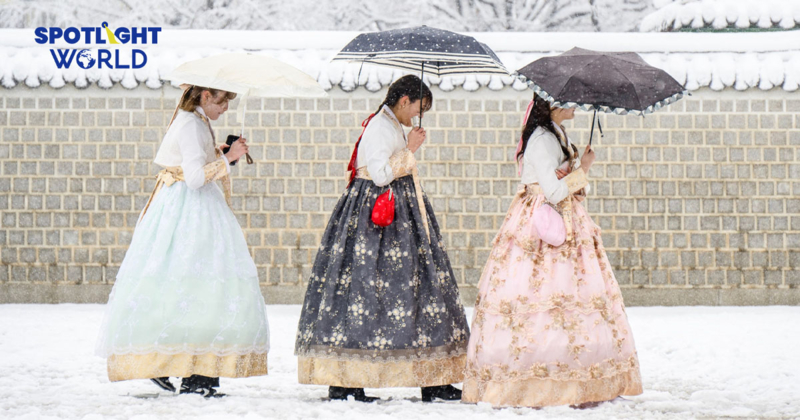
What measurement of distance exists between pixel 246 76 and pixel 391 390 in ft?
6.20

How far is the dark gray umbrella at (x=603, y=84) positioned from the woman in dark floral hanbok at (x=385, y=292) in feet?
2.26

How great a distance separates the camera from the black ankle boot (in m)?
4.91

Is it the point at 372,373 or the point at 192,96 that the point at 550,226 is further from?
the point at 192,96

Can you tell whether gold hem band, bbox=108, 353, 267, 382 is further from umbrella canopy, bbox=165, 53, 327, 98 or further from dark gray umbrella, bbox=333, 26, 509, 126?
dark gray umbrella, bbox=333, 26, 509, 126

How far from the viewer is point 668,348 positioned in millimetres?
7086

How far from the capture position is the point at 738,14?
29.7 feet

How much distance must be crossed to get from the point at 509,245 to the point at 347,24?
12103 mm

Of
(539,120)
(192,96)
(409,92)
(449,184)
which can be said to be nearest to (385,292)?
(409,92)

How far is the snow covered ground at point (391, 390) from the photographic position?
15.1ft

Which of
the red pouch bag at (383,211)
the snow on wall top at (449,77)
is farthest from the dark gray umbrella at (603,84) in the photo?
the snow on wall top at (449,77)

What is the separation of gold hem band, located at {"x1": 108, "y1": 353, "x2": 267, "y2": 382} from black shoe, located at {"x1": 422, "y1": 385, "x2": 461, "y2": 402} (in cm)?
94

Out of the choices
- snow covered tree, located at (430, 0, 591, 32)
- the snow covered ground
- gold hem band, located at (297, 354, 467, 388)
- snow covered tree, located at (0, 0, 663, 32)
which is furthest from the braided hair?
snow covered tree, located at (430, 0, 591, 32)

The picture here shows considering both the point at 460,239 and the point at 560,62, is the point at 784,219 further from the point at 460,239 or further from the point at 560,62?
the point at 560,62

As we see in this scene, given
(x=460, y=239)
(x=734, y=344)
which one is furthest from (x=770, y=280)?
(x=460, y=239)
